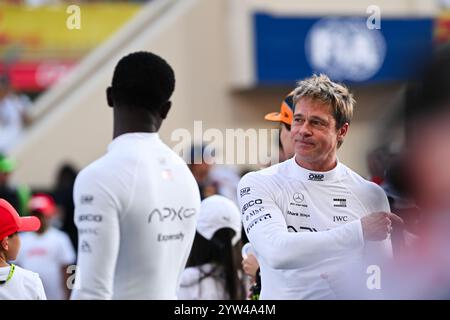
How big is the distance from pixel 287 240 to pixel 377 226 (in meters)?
0.29

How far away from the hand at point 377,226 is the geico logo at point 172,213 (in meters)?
0.59

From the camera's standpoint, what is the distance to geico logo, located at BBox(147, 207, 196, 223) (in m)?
3.35

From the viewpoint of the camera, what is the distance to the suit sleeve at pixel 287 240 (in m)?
3.27

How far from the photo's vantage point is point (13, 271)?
150 inches

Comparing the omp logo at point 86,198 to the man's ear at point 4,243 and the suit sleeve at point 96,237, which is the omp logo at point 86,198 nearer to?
the suit sleeve at point 96,237

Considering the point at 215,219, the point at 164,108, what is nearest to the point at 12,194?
the point at 215,219

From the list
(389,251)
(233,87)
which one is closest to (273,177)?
(389,251)

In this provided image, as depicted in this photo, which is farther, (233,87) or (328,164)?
(233,87)

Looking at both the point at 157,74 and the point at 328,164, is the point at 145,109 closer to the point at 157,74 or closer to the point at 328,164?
the point at 157,74

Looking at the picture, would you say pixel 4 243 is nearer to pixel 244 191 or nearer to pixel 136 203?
pixel 136 203

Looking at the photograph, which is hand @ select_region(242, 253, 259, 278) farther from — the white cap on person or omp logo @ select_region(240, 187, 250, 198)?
the white cap on person

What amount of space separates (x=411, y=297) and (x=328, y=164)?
1.43m

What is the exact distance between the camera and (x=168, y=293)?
11.3 ft
